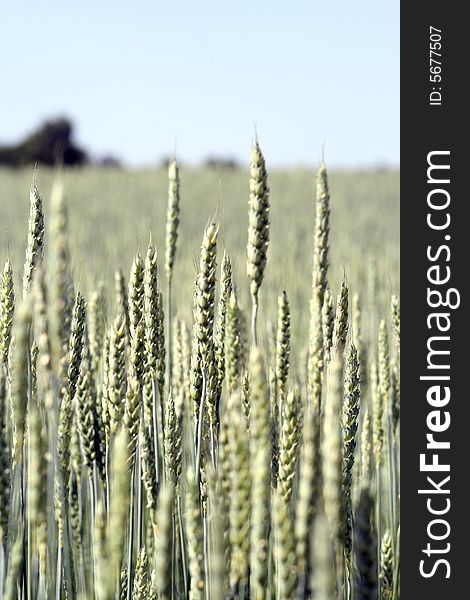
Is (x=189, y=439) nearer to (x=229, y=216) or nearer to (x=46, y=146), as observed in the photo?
(x=229, y=216)

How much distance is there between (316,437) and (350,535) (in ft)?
1.95

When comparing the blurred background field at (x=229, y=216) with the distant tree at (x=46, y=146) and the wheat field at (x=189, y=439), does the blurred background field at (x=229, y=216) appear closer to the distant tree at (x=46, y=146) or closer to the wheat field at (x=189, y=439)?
the wheat field at (x=189, y=439)

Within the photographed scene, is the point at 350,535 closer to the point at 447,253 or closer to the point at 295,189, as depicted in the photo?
the point at 447,253

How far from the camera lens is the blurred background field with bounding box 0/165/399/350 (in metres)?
6.09

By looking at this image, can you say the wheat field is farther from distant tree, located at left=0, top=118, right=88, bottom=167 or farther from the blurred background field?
distant tree, located at left=0, top=118, right=88, bottom=167

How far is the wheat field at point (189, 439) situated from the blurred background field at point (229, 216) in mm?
2001

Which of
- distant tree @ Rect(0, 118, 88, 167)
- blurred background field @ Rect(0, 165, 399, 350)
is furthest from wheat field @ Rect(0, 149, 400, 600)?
distant tree @ Rect(0, 118, 88, 167)

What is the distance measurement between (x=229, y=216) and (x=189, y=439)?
10074mm

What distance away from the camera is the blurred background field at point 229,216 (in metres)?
6.09

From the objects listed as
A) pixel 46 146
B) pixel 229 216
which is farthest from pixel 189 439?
pixel 46 146

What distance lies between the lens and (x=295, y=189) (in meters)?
15.6

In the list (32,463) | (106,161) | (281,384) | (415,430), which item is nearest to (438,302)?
(415,430)

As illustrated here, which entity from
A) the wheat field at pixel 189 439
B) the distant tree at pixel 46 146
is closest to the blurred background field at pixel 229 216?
the wheat field at pixel 189 439

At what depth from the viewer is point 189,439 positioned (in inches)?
76.5
